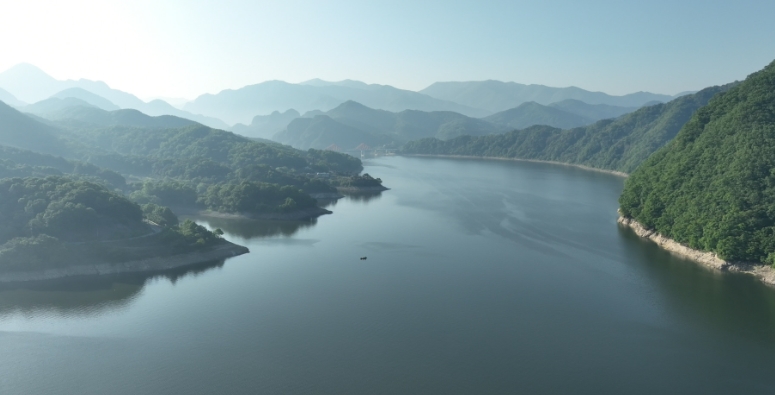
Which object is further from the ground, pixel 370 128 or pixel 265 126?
pixel 265 126

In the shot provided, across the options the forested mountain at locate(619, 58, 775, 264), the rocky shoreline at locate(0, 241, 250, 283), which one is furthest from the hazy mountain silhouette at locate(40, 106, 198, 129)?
the forested mountain at locate(619, 58, 775, 264)

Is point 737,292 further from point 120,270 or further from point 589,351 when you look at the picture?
point 120,270

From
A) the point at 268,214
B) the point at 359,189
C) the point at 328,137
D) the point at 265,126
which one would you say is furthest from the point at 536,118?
the point at 268,214

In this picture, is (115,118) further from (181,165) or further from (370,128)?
(370,128)

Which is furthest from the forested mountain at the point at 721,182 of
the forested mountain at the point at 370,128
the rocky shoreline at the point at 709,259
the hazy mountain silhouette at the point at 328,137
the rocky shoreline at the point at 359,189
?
the hazy mountain silhouette at the point at 328,137

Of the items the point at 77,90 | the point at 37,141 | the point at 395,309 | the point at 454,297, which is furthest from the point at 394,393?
the point at 77,90

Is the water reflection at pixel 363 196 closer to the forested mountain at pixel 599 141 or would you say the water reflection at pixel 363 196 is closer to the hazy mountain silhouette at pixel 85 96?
the forested mountain at pixel 599 141
